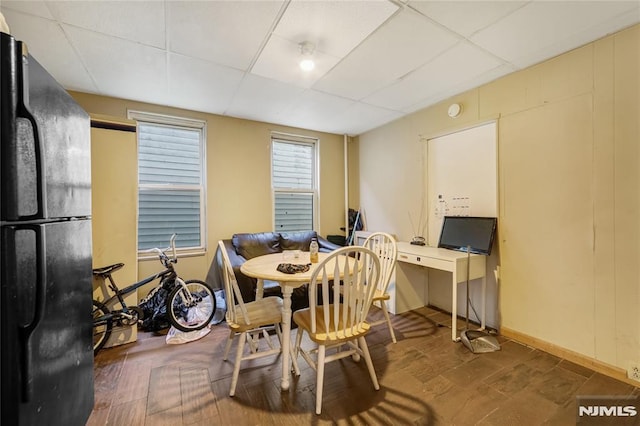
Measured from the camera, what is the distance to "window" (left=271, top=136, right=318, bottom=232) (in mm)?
4145

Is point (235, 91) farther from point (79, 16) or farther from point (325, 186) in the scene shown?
point (325, 186)

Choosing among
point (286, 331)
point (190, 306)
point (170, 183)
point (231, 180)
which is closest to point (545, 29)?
point (286, 331)

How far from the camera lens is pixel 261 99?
309cm

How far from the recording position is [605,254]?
1.99 m

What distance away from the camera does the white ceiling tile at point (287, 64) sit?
6.84ft

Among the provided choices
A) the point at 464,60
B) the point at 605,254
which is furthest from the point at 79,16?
the point at 605,254

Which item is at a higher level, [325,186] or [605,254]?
[325,186]

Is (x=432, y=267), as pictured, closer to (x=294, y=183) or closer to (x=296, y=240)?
(x=296, y=240)

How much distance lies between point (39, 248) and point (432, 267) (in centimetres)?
283

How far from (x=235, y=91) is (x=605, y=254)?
359cm

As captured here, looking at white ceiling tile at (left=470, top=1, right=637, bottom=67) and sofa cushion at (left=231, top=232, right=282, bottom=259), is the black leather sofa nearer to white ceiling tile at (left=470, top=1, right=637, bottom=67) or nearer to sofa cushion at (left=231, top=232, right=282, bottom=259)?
sofa cushion at (left=231, top=232, right=282, bottom=259)

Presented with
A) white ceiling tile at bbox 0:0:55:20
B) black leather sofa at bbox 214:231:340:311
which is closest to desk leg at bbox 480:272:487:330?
black leather sofa at bbox 214:231:340:311

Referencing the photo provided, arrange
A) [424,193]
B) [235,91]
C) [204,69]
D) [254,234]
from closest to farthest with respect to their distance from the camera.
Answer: [204,69] < [235,91] < [424,193] < [254,234]

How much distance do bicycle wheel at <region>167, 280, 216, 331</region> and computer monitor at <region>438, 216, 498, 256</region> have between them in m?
2.70
